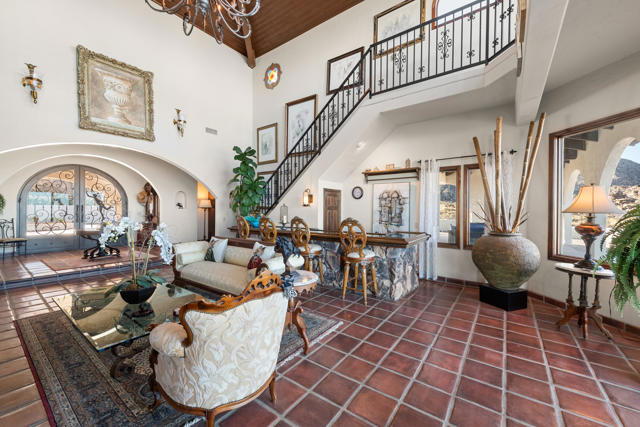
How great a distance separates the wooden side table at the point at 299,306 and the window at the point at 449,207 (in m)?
3.17

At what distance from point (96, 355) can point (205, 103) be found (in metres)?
6.02

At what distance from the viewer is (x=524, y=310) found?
3336mm

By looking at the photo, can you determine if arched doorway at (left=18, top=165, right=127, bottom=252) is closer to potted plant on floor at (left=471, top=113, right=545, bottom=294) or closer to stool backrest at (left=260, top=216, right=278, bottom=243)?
stool backrest at (left=260, top=216, right=278, bottom=243)

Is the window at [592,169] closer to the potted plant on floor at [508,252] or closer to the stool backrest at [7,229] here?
the potted plant on floor at [508,252]

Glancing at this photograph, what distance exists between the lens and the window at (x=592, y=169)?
2.82 meters

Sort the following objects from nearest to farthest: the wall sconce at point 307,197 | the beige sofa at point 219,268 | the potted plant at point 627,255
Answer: the potted plant at point 627,255 < the beige sofa at point 219,268 < the wall sconce at point 307,197

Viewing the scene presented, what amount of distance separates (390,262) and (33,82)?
Answer: 6484 mm

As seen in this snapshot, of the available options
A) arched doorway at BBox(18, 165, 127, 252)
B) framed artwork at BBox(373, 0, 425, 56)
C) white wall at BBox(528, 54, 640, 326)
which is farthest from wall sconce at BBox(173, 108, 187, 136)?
white wall at BBox(528, 54, 640, 326)

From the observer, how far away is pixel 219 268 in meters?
3.48

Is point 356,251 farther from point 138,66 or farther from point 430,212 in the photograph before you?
point 138,66

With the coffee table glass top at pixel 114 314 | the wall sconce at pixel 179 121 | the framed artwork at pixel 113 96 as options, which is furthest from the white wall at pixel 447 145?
the framed artwork at pixel 113 96

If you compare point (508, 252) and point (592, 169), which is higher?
point (592, 169)

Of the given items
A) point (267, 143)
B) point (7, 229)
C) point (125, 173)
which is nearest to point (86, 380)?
point (267, 143)

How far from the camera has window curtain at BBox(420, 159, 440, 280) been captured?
4.63 metres
